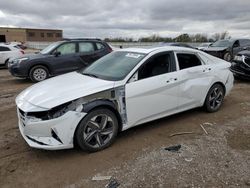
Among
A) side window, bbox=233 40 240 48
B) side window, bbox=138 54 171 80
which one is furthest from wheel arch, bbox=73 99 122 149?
side window, bbox=233 40 240 48

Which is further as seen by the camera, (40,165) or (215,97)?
(215,97)

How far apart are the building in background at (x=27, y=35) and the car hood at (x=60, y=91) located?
6583cm

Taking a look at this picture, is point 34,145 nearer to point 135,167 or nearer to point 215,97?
point 135,167

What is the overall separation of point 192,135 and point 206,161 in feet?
2.96

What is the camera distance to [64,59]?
927 centimetres

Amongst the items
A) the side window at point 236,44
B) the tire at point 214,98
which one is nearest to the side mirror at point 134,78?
the tire at point 214,98

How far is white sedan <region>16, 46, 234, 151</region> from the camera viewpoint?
3.30 m

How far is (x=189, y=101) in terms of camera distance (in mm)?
4738

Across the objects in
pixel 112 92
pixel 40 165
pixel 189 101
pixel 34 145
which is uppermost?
pixel 112 92

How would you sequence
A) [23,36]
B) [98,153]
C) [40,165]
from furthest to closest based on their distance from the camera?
1. [23,36]
2. [98,153]
3. [40,165]

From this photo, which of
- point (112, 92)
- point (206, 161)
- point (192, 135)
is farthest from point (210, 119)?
point (112, 92)

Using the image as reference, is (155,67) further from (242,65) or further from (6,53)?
(6,53)

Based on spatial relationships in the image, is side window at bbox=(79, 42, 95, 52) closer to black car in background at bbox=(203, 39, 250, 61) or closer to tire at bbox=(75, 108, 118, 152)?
tire at bbox=(75, 108, 118, 152)

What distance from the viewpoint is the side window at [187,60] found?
460 centimetres
